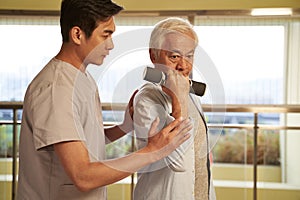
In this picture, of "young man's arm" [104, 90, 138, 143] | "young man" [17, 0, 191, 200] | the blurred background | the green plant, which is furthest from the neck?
the green plant

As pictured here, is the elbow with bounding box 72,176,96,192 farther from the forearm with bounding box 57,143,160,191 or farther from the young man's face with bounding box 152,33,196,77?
the young man's face with bounding box 152,33,196,77

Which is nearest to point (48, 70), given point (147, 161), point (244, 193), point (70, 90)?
point (70, 90)

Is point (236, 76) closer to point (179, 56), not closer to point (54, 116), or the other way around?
point (179, 56)

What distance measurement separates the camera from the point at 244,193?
3.77 metres

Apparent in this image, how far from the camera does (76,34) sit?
4.09ft

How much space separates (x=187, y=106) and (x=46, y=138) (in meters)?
0.36

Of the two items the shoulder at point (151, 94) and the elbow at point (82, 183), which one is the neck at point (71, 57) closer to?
the shoulder at point (151, 94)

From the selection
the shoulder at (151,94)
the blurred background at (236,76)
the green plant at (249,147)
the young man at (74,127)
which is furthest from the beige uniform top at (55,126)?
the green plant at (249,147)

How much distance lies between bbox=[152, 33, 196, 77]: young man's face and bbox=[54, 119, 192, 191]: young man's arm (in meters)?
0.17

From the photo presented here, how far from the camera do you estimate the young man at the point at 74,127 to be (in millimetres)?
1190

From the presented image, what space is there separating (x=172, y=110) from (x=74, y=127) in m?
0.25

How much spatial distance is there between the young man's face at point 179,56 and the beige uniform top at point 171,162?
Result: 71 millimetres

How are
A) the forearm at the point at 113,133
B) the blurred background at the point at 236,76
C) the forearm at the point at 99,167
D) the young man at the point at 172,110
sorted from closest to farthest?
the forearm at the point at 99,167
the young man at the point at 172,110
the forearm at the point at 113,133
the blurred background at the point at 236,76

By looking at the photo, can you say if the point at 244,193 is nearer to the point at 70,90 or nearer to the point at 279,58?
the point at 279,58
